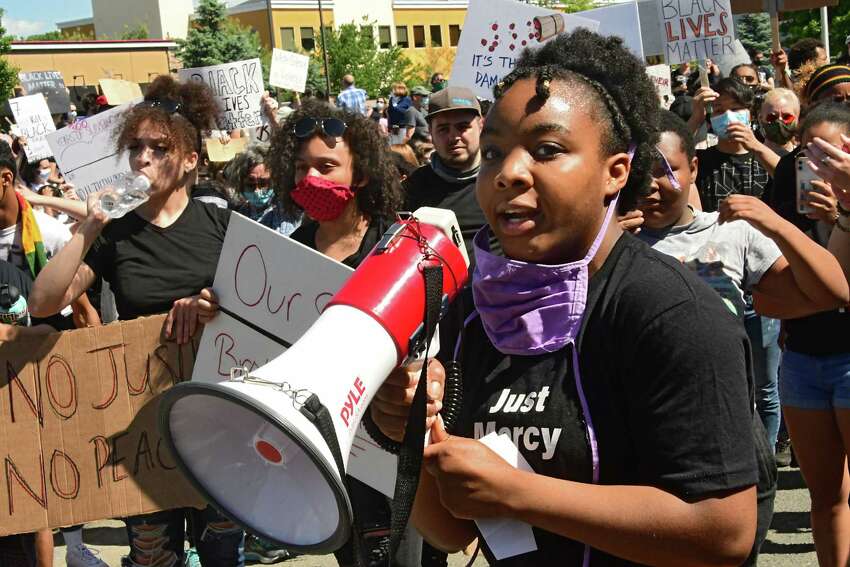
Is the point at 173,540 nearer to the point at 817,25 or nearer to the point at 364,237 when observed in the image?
the point at 364,237

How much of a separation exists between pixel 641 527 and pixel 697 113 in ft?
17.8

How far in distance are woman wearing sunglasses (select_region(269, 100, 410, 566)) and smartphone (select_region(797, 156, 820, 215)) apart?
1.40 m

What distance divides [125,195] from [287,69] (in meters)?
8.81

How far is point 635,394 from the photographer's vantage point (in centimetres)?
161

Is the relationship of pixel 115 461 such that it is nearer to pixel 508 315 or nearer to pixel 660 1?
pixel 508 315

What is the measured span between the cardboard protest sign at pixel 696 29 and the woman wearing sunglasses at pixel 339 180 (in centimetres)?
528

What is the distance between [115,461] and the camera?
3.76m

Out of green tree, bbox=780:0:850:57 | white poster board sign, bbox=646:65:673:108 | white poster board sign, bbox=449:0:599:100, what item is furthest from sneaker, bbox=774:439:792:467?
green tree, bbox=780:0:850:57

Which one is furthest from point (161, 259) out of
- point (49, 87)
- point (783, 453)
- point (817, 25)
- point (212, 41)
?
point (212, 41)

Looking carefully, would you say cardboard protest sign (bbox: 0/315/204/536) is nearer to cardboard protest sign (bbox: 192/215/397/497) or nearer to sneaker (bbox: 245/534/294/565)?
cardboard protest sign (bbox: 192/215/397/497)

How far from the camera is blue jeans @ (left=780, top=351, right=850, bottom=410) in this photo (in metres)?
3.86

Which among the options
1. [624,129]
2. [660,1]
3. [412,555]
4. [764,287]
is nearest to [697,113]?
[660,1]

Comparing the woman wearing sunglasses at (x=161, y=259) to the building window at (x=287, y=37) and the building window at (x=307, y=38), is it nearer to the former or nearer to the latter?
the building window at (x=287, y=37)

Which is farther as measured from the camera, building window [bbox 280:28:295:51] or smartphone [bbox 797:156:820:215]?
building window [bbox 280:28:295:51]
